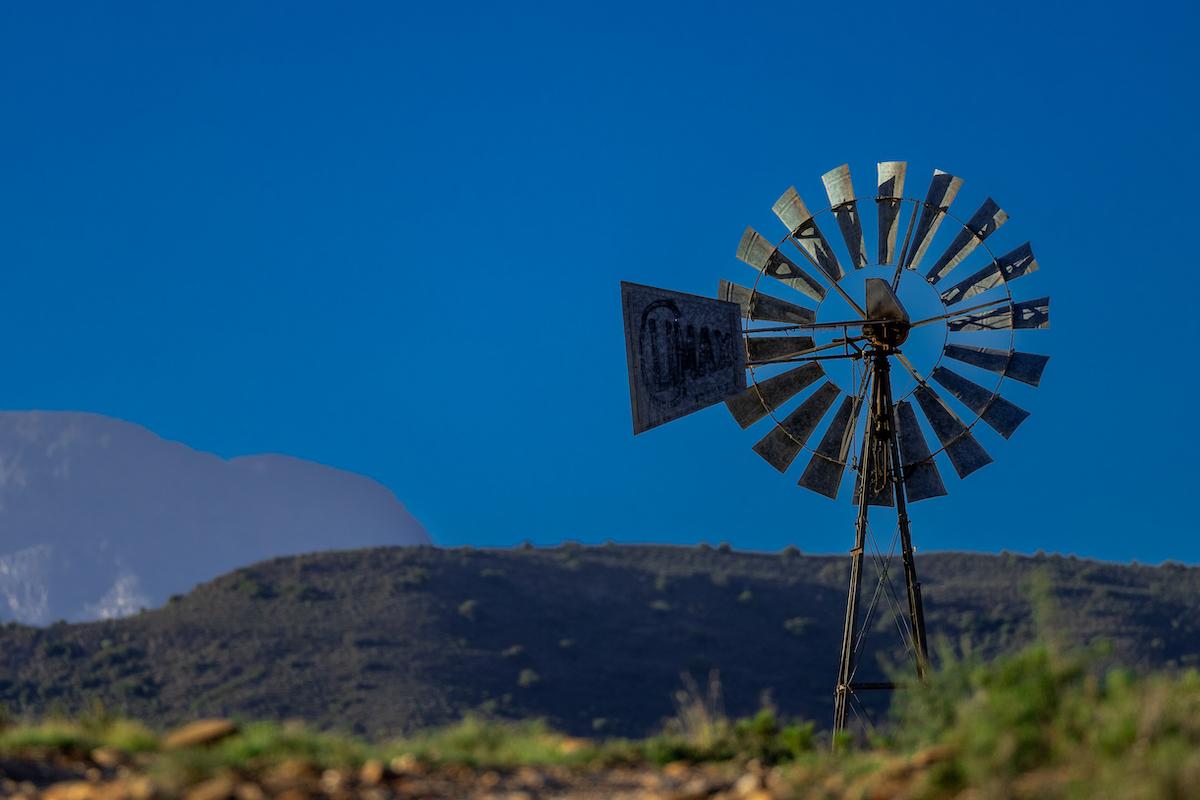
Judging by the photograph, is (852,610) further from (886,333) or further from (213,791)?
(213,791)

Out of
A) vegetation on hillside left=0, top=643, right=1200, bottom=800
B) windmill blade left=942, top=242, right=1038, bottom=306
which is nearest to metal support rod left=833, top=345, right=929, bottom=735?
windmill blade left=942, top=242, right=1038, bottom=306

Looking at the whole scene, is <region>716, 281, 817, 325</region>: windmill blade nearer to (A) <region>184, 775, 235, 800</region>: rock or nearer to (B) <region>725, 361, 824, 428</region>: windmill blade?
(B) <region>725, 361, 824, 428</region>: windmill blade

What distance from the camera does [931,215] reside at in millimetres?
15188

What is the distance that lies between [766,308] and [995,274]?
7.27 feet

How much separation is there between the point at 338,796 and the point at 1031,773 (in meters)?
3.36

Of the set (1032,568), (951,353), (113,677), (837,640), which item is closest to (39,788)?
(951,353)

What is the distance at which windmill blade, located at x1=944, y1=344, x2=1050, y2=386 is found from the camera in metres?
15.3

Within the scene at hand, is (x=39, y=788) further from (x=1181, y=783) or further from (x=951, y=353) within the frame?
(x=951, y=353)

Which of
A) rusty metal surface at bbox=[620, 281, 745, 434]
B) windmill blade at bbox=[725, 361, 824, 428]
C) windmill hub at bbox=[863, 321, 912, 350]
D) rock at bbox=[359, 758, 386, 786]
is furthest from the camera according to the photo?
windmill blade at bbox=[725, 361, 824, 428]

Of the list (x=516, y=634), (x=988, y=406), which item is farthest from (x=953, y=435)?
(x=516, y=634)

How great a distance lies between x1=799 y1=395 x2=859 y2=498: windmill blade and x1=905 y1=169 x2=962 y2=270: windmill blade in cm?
151

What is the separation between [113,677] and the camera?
47.3 m

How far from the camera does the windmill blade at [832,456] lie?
15516 millimetres

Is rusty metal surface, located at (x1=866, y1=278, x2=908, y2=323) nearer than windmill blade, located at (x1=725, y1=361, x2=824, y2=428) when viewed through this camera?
Yes
